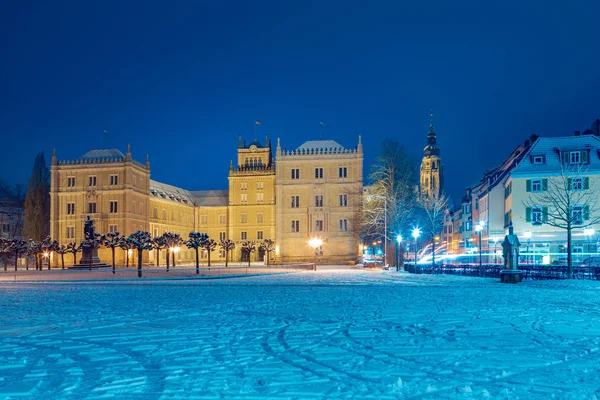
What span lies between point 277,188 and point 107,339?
7328 centimetres

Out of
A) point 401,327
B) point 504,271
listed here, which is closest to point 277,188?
point 504,271

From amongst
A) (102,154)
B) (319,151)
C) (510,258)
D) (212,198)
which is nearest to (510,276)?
(510,258)

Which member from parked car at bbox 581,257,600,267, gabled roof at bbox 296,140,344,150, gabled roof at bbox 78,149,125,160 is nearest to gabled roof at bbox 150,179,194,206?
gabled roof at bbox 78,149,125,160

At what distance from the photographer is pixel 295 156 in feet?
282

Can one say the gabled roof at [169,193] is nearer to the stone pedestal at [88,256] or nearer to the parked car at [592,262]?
the stone pedestal at [88,256]

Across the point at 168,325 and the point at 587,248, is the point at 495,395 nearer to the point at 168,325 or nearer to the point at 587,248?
the point at 168,325

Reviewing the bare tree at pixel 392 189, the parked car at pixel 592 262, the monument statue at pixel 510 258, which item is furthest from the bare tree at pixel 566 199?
the monument statue at pixel 510 258

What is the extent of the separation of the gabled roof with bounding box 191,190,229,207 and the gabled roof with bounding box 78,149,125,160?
20.2m

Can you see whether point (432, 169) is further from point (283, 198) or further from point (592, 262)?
point (592, 262)

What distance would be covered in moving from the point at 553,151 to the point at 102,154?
63.6 metres

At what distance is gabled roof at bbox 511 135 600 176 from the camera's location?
51625mm

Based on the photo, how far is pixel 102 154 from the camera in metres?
88.7

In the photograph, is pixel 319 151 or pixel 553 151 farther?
pixel 319 151

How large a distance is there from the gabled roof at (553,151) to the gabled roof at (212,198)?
59460 millimetres
